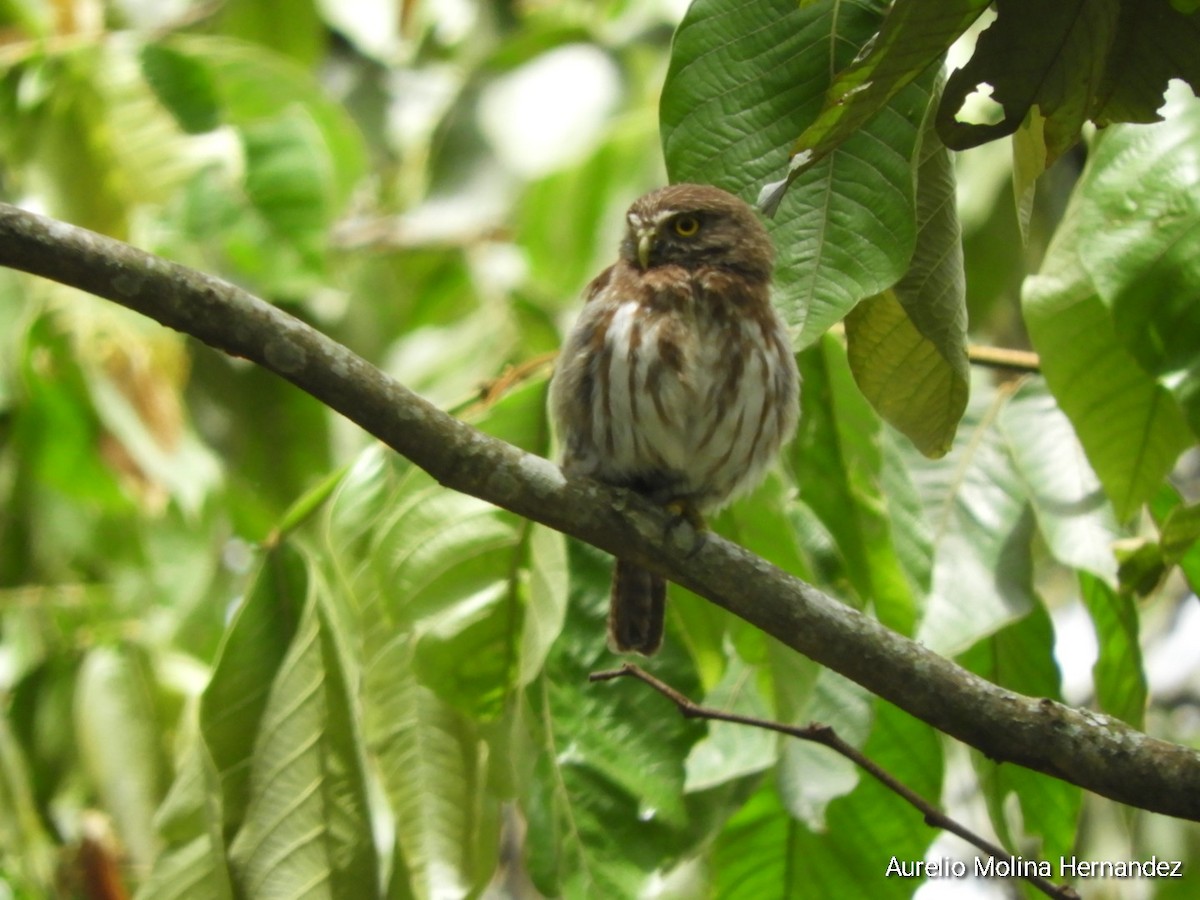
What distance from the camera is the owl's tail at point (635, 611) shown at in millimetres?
3424

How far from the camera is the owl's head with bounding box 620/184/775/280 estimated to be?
3840 mm

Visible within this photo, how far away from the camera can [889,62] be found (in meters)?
2.05

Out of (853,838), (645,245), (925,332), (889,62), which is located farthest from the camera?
(645,245)

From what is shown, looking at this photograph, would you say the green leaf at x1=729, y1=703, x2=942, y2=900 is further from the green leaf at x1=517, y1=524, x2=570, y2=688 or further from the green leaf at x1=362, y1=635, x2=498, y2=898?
the green leaf at x1=517, y1=524, x2=570, y2=688

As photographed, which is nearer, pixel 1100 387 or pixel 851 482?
pixel 1100 387

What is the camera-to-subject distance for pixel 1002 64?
2141 millimetres

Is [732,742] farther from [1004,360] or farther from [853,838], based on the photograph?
[1004,360]

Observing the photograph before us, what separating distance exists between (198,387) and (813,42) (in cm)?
425

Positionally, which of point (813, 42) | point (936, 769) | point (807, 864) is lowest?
point (807, 864)

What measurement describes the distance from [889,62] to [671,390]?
4.98 ft

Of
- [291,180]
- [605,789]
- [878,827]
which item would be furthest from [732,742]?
[291,180]

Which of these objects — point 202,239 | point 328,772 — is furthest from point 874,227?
point 202,239

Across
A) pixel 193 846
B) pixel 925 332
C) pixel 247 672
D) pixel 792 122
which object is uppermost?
pixel 792 122

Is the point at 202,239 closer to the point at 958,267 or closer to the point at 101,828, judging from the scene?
the point at 101,828
